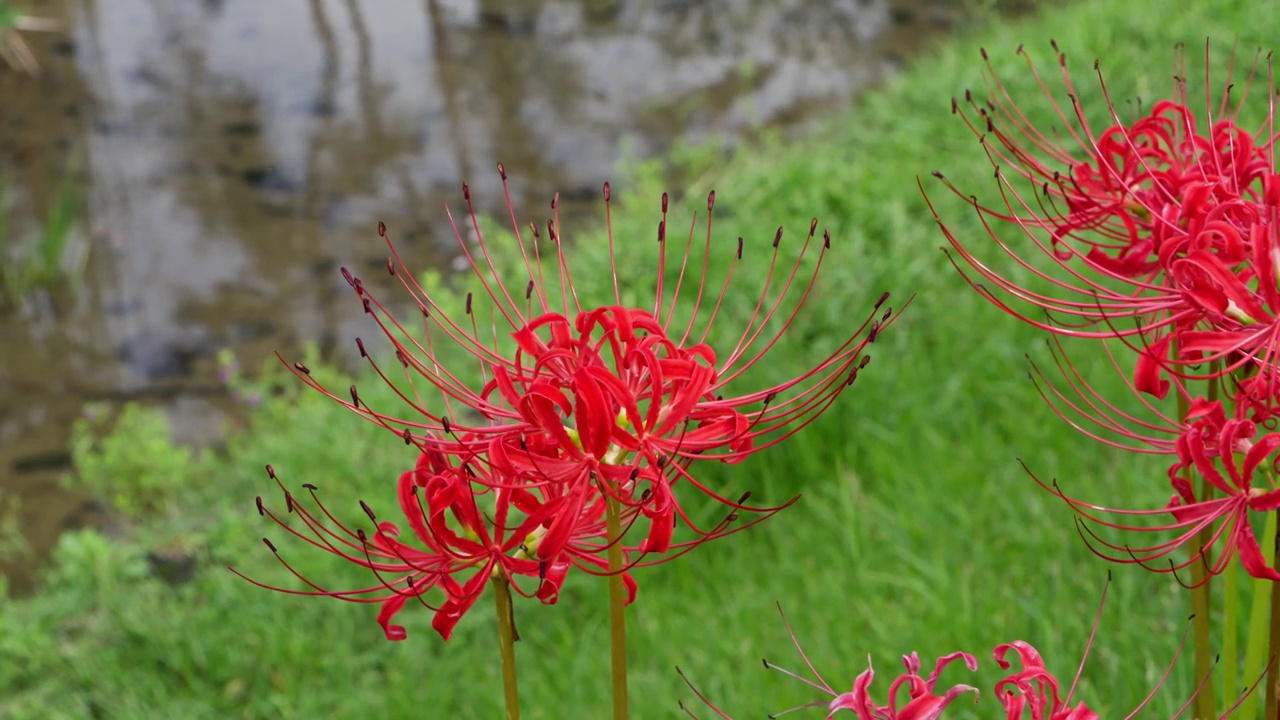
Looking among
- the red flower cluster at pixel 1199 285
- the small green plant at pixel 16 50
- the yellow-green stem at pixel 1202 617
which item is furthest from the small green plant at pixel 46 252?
the yellow-green stem at pixel 1202 617

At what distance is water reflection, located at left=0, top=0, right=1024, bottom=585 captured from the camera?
23.6ft

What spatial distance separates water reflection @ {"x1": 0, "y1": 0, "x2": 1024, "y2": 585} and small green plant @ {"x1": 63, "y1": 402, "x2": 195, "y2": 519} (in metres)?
0.26

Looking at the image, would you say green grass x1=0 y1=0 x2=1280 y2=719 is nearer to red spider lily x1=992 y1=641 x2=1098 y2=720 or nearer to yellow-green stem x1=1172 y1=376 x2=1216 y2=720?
yellow-green stem x1=1172 y1=376 x2=1216 y2=720

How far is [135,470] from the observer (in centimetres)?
575

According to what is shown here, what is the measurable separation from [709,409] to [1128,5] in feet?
20.2

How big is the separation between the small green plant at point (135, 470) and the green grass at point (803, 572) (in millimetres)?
264

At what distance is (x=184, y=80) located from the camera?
393 inches

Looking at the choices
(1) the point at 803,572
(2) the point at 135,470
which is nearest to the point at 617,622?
(1) the point at 803,572

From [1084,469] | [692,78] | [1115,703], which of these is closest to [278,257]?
[692,78]

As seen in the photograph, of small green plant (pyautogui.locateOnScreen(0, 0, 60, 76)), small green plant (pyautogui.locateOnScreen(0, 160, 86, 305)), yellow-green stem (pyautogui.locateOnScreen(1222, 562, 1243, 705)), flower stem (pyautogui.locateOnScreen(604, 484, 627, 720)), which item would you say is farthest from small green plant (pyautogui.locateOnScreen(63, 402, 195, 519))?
small green plant (pyautogui.locateOnScreen(0, 0, 60, 76))

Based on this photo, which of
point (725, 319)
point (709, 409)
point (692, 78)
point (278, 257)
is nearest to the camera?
point (709, 409)

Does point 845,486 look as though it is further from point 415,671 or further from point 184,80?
point 184,80

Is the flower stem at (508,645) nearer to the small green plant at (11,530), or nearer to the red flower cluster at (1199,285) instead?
the red flower cluster at (1199,285)

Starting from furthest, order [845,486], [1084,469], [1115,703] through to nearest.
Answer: [845,486] → [1084,469] → [1115,703]
